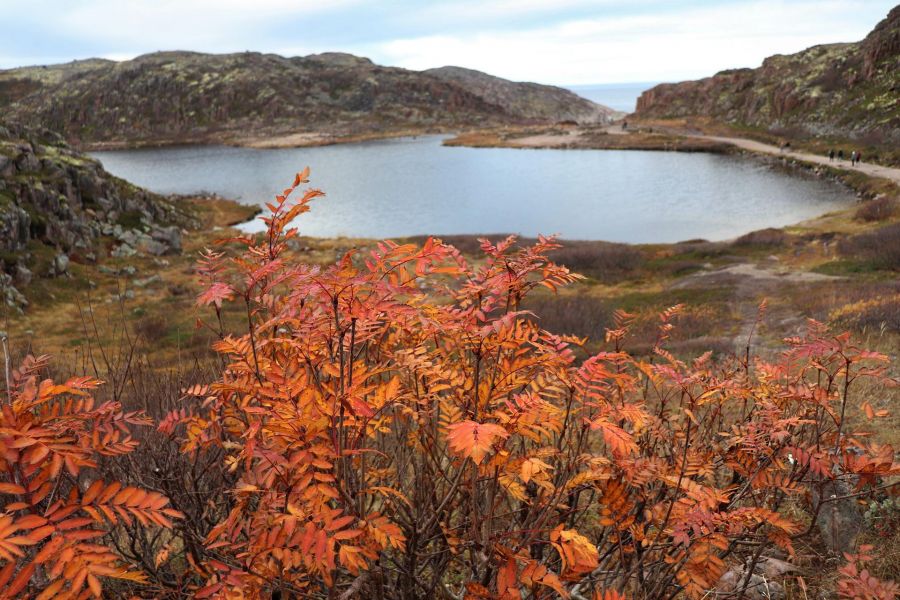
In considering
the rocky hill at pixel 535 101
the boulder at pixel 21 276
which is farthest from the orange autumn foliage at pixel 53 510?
the rocky hill at pixel 535 101

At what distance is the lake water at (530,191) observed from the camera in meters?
34.1

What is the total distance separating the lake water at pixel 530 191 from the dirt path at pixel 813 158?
2609 millimetres

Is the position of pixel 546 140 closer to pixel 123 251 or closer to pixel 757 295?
pixel 123 251

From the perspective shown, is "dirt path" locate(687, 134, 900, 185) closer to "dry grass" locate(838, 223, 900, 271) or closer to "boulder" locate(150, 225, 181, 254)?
"dry grass" locate(838, 223, 900, 271)

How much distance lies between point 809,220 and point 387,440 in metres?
33.0

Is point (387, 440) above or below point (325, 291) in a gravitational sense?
below

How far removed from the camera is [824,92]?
59.9 meters

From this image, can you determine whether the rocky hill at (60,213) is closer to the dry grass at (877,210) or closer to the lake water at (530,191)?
the lake water at (530,191)

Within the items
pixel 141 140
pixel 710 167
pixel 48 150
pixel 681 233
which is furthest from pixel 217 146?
pixel 681 233

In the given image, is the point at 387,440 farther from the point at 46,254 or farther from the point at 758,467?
the point at 46,254

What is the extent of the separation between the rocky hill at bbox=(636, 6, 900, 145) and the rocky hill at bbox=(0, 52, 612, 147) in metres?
50.9

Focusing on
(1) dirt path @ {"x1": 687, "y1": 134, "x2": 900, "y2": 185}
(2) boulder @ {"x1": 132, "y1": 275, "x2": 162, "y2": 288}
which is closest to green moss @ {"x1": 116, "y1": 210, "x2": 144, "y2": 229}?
(2) boulder @ {"x1": 132, "y1": 275, "x2": 162, "y2": 288}

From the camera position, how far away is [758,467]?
2809 mm

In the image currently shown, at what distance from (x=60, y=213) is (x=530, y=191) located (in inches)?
1230
